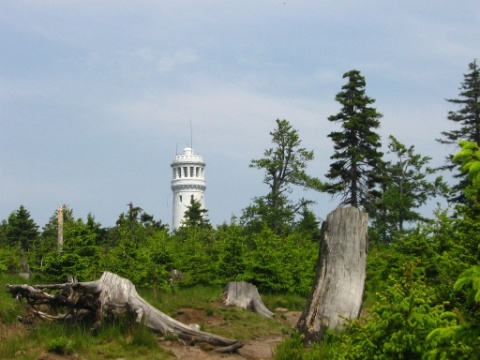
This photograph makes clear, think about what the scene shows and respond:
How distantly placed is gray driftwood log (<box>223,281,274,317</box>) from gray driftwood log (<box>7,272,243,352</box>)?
4802 millimetres

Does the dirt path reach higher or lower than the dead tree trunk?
lower

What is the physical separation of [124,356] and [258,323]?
5.48 meters

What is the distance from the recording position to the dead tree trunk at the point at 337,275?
591 inches

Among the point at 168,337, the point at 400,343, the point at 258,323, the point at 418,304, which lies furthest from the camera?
the point at 258,323

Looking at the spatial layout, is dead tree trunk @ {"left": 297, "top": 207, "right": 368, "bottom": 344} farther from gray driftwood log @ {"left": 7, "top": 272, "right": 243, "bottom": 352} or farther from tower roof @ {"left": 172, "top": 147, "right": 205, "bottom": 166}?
tower roof @ {"left": 172, "top": 147, "right": 205, "bottom": 166}

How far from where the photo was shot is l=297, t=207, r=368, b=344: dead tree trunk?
15.0 m

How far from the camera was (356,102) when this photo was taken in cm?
4244

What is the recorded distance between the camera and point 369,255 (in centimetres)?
2922

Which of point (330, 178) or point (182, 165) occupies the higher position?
point (182, 165)

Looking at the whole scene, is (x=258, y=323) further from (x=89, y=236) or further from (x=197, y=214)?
(x=197, y=214)

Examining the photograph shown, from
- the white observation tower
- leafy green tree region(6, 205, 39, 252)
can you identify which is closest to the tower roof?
the white observation tower

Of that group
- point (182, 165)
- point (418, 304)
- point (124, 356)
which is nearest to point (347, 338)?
point (418, 304)

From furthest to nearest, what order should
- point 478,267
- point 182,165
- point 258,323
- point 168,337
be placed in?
point 182,165
point 258,323
point 168,337
point 478,267

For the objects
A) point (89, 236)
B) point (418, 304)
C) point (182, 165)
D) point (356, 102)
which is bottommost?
point (418, 304)
